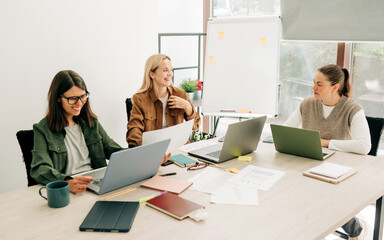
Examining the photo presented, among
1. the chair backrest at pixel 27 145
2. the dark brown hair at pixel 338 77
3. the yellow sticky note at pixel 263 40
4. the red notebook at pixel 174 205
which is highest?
the yellow sticky note at pixel 263 40

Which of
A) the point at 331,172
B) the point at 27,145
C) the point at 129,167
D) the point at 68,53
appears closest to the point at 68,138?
the point at 27,145

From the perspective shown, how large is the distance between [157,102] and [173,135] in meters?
0.62

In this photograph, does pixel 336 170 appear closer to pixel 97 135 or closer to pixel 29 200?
pixel 97 135

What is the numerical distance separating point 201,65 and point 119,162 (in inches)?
114

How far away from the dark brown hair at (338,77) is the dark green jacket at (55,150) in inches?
56.4

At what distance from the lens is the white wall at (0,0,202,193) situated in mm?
2582

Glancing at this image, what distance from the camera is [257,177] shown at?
1742mm

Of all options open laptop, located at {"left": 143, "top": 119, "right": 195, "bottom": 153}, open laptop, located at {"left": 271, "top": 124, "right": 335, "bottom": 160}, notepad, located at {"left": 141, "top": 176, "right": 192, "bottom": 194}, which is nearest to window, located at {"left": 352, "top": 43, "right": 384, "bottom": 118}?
open laptop, located at {"left": 271, "top": 124, "right": 335, "bottom": 160}

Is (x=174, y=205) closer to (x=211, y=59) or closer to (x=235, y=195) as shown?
(x=235, y=195)

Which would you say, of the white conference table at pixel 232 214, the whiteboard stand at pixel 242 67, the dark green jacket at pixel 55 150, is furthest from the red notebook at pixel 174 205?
the whiteboard stand at pixel 242 67

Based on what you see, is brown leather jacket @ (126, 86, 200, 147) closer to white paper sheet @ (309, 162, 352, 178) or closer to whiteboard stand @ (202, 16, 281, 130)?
whiteboard stand @ (202, 16, 281, 130)

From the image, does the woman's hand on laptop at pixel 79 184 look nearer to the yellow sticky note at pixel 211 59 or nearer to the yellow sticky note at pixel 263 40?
the yellow sticky note at pixel 211 59

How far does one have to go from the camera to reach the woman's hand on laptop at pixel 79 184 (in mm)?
1535

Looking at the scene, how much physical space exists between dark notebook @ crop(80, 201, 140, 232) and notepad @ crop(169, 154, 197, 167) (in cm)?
51
